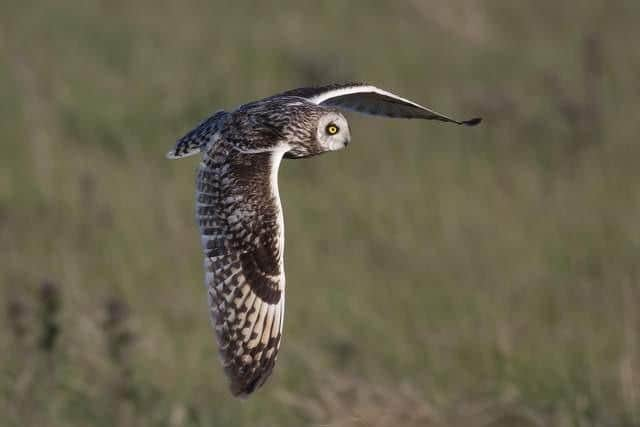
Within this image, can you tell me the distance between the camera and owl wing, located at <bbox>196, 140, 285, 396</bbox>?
18.8ft

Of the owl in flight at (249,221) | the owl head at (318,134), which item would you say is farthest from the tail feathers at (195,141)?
the owl head at (318,134)

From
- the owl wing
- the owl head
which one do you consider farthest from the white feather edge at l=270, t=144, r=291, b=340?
the owl head

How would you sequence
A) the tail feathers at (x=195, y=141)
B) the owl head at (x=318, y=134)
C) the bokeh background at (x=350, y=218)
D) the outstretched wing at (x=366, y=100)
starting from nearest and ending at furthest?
the owl head at (x=318, y=134)
the tail feathers at (x=195, y=141)
the outstretched wing at (x=366, y=100)
the bokeh background at (x=350, y=218)

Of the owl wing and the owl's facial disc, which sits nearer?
A: the owl wing

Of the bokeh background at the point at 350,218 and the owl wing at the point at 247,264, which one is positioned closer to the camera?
the owl wing at the point at 247,264

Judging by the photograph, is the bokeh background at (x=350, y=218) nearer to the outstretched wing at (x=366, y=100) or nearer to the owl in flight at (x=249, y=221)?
the outstretched wing at (x=366, y=100)

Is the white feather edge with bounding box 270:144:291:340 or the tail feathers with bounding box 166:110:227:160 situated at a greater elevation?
the tail feathers with bounding box 166:110:227:160

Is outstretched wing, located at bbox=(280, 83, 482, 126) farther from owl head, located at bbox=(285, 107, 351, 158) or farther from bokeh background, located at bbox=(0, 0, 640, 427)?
bokeh background, located at bbox=(0, 0, 640, 427)

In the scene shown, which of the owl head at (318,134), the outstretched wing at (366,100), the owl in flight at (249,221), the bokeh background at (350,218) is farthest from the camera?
the bokeh background at (350,218)

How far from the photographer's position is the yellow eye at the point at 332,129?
624 cm

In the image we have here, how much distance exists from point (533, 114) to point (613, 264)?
7.12 ft

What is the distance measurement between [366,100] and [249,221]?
1427 millimetres

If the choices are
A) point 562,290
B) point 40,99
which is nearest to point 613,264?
point 562,290

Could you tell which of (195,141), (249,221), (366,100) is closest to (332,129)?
(195,141)
